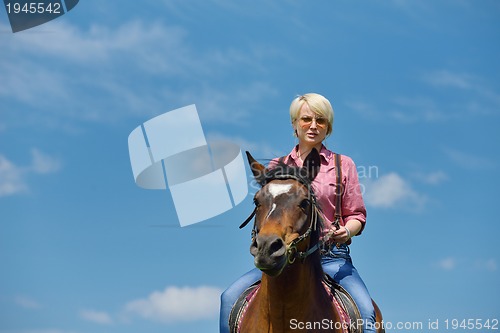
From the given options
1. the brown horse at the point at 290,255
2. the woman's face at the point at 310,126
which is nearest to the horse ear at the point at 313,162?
the brown horse at the point at 290,255

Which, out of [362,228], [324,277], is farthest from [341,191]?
[324,277]

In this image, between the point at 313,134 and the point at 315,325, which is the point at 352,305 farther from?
the point at 313,134

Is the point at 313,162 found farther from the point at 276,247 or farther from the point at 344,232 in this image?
the point at 276,247

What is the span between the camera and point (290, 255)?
7.98 meters

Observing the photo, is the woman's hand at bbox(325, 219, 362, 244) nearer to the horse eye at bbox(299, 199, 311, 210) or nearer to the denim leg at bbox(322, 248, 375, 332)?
the denim leg at bbox(322, 248, 375, 332)

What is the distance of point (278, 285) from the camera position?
8.37 m

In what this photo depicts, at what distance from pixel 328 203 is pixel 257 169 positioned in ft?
4.32

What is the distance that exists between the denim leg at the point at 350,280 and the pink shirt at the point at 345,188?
0.54 m

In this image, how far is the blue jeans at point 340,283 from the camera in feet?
30.6

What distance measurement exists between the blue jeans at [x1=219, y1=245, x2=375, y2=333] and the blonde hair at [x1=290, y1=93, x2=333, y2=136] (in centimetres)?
205

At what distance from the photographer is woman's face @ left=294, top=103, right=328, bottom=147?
10308mm

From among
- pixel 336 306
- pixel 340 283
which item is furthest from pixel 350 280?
pixel 336 306

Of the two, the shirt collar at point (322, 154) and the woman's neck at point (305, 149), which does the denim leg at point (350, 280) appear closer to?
the shirt collar at point (322, 154)

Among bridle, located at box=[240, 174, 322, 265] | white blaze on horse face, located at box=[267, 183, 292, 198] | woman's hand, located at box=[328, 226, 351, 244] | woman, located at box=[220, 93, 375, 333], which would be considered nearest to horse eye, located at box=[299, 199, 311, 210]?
bridle, located at box=[240, 174, 322, 265]
